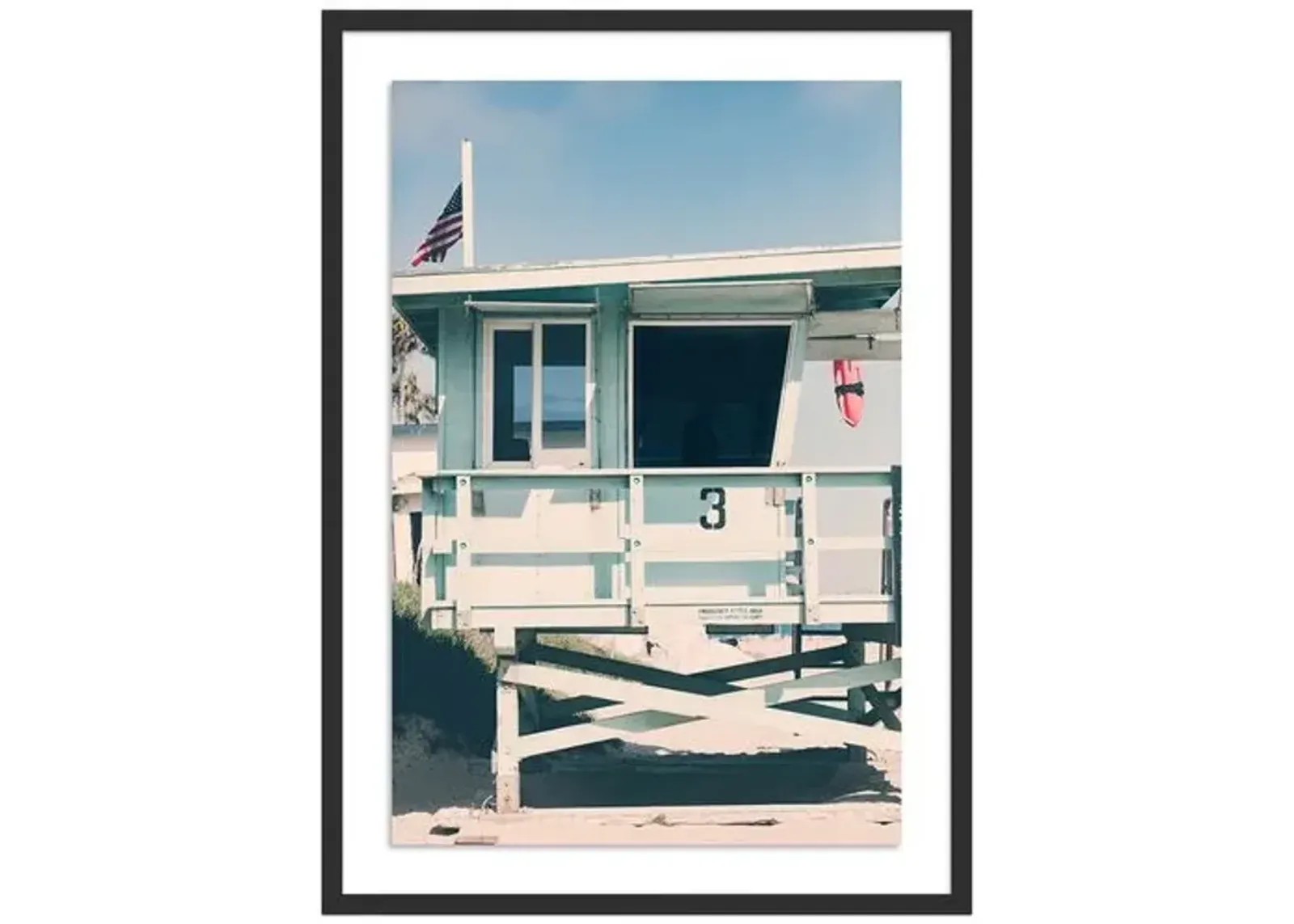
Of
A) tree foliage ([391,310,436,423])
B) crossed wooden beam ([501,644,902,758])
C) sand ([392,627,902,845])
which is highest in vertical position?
tree foliage ([391,310,436,423])

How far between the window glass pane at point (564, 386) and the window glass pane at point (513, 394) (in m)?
0.09

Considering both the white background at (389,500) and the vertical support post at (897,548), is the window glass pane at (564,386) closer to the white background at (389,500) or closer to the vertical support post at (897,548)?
the white background at (389,500)

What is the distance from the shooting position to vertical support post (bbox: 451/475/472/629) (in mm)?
6852

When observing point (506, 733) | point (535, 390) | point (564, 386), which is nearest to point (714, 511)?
point (564, 386)

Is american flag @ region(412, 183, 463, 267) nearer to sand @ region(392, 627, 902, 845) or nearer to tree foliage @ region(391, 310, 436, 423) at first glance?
tree foliage @ region(391, 310, 436, 423)

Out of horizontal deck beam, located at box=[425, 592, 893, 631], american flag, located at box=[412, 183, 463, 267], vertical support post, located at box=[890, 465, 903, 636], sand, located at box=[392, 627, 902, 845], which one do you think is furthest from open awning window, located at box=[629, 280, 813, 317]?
sand, located at box=[392, 627, 902, 845]

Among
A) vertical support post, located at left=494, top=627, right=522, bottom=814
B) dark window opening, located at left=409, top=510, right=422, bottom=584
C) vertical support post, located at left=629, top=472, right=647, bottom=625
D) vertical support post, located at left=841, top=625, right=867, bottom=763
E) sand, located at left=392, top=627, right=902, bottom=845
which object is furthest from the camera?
vertical support post, located at left=841, top=625, right=867, bottom=763

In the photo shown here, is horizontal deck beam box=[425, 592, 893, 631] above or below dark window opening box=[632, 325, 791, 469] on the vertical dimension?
below

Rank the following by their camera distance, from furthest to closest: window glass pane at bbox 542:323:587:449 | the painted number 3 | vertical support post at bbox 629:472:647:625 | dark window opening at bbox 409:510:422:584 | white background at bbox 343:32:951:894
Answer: window glass pane at bbox 542:323:587:449 → the painted number 3 → vertical support post at bbox 629:472:647:625 → dark window opening at bbox 409:510:422:584 → white background at bbox 343:32:951:894

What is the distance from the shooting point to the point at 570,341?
722 cm

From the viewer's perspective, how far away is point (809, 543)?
6961 millimetres

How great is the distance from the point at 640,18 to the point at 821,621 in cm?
300

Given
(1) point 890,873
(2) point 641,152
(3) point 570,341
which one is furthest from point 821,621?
(2) point 641,152

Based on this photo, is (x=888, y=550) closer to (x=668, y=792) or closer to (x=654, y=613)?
(x=654, y=613)
